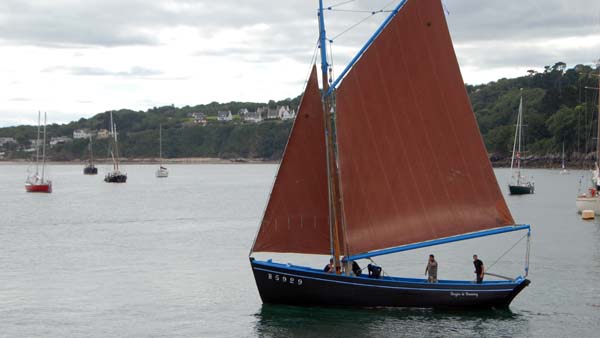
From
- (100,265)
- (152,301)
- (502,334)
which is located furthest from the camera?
(100,265)

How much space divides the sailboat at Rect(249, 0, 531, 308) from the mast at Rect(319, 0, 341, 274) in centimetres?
5

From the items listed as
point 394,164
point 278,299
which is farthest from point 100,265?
point 394,164

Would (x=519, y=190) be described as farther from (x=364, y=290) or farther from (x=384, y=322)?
(x=384, y=322)

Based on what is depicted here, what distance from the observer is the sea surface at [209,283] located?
133 feet

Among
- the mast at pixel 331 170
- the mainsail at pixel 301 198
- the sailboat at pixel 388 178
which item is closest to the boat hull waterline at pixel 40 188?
the sailboat at pixel 388 178

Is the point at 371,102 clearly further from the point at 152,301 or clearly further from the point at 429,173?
the point at 152,301

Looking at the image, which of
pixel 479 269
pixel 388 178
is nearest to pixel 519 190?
pixel 479 269

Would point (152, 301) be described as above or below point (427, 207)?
below

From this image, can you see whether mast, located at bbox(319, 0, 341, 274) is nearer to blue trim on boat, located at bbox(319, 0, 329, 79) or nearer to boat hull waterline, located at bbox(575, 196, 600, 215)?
blue trim on boat, located at bbox(319, 0, 329, 79)

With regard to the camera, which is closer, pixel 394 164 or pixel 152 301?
pixel 394 164

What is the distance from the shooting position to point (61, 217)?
106 m

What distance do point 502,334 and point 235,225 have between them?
5716 centimetres

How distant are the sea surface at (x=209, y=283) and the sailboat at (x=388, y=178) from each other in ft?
10.3

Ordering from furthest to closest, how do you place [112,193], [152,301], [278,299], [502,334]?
[112,193] → [152,301] → [278,299] → [502,334]
